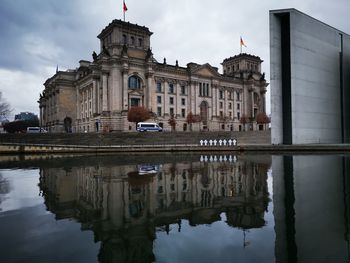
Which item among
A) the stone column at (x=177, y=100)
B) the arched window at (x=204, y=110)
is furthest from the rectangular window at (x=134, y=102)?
the arched window at (x=204, y=110)

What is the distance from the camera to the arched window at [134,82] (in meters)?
72.2

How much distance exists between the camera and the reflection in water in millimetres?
6617

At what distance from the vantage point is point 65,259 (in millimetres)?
5410

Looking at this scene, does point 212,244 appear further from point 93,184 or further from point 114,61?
point 114,61

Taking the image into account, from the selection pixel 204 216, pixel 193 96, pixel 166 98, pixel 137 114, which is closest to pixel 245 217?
pixel 204 216

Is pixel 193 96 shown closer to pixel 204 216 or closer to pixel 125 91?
pixel 125 91

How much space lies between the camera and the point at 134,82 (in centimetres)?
7288

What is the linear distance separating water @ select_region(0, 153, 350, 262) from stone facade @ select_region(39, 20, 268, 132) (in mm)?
58107

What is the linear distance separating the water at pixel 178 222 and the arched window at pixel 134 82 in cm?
6042

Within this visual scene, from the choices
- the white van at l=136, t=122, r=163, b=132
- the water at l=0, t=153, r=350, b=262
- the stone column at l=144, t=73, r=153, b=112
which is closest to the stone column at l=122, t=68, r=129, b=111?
the stone column at l=144, t=73, r=153, b=112

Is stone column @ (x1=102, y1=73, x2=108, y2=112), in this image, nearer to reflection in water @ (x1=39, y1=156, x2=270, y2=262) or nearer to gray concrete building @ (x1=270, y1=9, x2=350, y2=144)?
gray concrete building @ (x1=270, y1=9, x2=350, y2=144)

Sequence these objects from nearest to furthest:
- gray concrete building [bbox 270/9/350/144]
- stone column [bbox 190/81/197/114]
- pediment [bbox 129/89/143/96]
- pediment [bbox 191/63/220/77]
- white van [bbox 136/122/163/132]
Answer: gray concrete building [bbox 270/9/350/144] < white van [bbox 136/122/163/132] < pediment [bbox 129/89/143/96] < stone column [bbox 190/81/197/114] < pediment [bbox 191/63/220/77]

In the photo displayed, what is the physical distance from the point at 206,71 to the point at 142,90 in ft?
75.7

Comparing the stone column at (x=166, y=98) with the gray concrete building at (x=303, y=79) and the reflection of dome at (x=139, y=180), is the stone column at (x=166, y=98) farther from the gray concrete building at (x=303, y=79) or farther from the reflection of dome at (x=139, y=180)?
the reflection of dome at (x=139, y=180)
